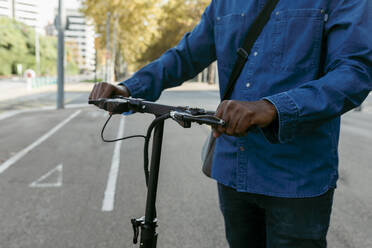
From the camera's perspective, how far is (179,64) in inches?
72.6

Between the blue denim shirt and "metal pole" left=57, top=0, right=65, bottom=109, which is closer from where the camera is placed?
the blue denim shirt

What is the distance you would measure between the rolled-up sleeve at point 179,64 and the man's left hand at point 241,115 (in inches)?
26.1

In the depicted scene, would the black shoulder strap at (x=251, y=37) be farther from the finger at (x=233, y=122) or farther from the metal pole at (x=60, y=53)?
the metal pole at (x=60, y=53)

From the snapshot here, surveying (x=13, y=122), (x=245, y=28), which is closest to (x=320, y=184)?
(x=245, y=28)

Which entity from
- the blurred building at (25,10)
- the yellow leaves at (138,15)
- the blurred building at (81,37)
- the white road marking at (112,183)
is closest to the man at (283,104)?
the white road marking at (112,183)

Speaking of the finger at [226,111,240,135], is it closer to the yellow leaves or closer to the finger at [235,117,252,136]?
the finger at [235,117,252,136]

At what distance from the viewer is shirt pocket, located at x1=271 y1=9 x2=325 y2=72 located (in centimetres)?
140

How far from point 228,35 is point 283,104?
1.80ft

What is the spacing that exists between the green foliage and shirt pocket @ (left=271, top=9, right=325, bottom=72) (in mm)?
57595

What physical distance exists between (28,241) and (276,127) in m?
3.06

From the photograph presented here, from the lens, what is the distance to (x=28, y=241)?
3.57m

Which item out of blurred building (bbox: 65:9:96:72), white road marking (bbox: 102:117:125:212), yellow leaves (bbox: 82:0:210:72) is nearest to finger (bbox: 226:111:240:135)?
white road marking (bbox: 102:117:125:212)

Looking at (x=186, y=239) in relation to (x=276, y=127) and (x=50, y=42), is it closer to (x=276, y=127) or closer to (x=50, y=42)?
(x=276, y=127)

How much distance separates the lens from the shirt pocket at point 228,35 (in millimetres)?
1595
